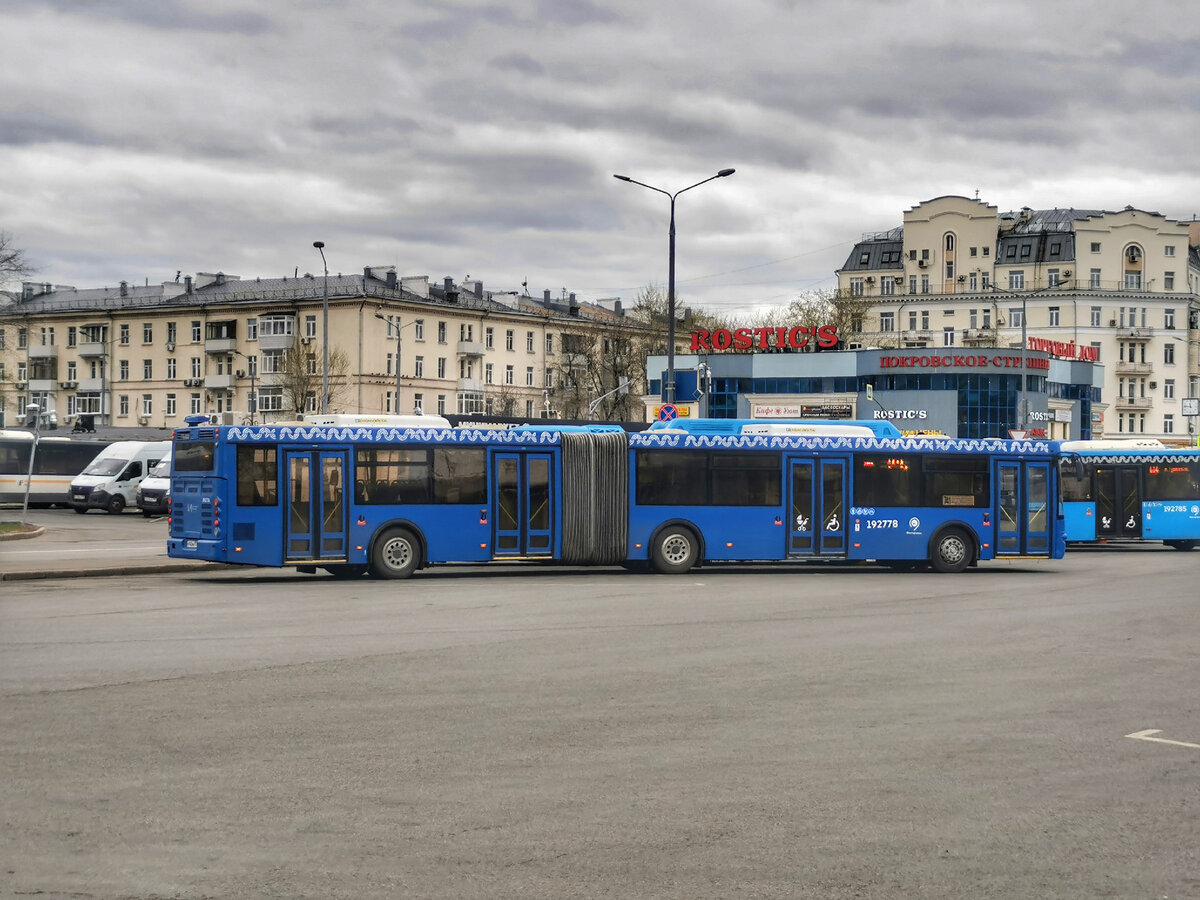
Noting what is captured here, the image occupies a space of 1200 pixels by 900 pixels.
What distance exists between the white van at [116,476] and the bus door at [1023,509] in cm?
3455

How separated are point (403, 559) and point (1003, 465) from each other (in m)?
11.7

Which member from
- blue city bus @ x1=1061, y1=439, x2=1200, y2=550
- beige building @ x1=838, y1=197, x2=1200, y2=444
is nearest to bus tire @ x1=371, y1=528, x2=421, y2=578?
blue city bus @ x1=1061, y1=439, x2=1200, y2=550

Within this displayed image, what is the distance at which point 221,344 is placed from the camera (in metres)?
102

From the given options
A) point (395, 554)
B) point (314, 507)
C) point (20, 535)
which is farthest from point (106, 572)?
point (20, 535)

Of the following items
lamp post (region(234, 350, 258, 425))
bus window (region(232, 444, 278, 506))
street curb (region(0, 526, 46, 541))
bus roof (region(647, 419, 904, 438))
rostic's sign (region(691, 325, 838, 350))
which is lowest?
street curb (region(0, 526, 46, 541))

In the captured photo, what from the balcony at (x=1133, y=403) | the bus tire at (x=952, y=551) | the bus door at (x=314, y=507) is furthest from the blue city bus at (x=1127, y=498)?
the balcony at (x=1133, y=403)

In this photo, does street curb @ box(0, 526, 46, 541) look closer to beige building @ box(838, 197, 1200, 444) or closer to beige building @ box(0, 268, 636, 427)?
beige building @ box(0, 268, 636, 427)

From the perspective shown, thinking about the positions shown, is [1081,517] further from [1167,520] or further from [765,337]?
[765,337]

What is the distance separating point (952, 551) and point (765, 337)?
61977mm

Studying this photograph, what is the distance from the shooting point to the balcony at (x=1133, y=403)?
11481 centimetres

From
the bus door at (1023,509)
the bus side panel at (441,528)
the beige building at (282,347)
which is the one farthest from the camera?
the beige building at (282,347)

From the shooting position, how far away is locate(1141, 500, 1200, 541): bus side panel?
3725cm

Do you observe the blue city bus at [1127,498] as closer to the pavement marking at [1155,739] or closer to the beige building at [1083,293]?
the pavement marking at [1155,739]

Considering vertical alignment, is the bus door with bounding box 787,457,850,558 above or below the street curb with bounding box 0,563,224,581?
above
